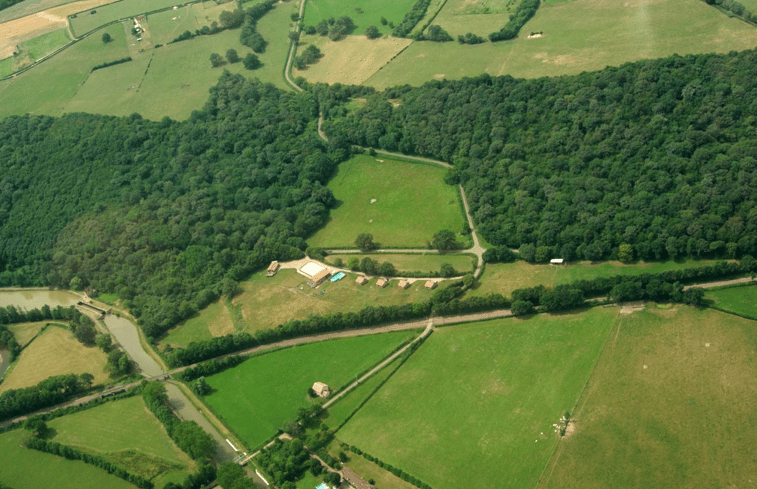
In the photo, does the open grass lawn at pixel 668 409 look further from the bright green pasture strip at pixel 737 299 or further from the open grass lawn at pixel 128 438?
the open grass lawn at pixel 128 438

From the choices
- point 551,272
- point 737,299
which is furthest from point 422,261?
point 737,299

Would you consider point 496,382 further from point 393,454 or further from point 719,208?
point 719,208

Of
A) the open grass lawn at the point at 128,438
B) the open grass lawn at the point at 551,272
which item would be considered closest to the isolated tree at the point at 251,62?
the open grass lawn at the point at 551,272

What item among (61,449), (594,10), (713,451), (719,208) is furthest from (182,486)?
(594,10)

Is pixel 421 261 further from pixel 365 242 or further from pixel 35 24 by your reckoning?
pixel 35 24

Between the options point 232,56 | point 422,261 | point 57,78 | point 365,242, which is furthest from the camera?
point 57,78
